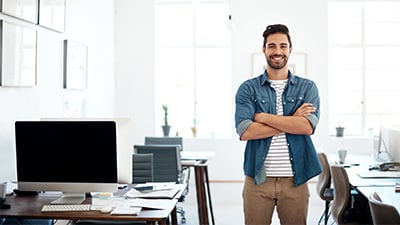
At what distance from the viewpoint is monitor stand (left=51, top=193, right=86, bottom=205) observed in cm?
257

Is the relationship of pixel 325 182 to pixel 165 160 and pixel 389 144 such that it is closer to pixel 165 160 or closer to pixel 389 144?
pixel 389 144

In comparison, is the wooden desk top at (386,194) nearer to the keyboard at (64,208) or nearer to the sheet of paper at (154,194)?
the sheet of paper at (154,194)

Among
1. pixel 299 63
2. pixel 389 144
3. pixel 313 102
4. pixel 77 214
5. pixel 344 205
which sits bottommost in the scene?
pixel 344 205

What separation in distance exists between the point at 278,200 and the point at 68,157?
1191 millimetres

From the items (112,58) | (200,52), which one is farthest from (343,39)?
(112,58)

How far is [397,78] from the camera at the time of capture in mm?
6613

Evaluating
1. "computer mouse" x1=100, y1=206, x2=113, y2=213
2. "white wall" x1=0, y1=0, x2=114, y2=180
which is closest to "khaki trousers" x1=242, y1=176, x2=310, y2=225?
"computer mouse" x1=100, y1=206, x2=113, y2=213

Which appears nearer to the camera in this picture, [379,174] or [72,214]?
[72,214]

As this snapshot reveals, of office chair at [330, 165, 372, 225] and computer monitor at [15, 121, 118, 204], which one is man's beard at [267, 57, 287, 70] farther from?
office chair at [330, 165, 372, 225]

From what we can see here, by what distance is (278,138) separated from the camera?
101 inches

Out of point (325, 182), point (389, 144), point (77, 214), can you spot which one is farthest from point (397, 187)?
point (77, 214)

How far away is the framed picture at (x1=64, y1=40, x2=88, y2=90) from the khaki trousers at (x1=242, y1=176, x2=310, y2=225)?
2.57 metres

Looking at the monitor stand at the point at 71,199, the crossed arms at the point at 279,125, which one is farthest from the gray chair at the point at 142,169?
the crossed arms at the point at 279,125

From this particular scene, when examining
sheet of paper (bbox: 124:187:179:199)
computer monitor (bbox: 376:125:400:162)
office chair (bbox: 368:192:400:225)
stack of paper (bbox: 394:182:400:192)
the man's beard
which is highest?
the man's beard
